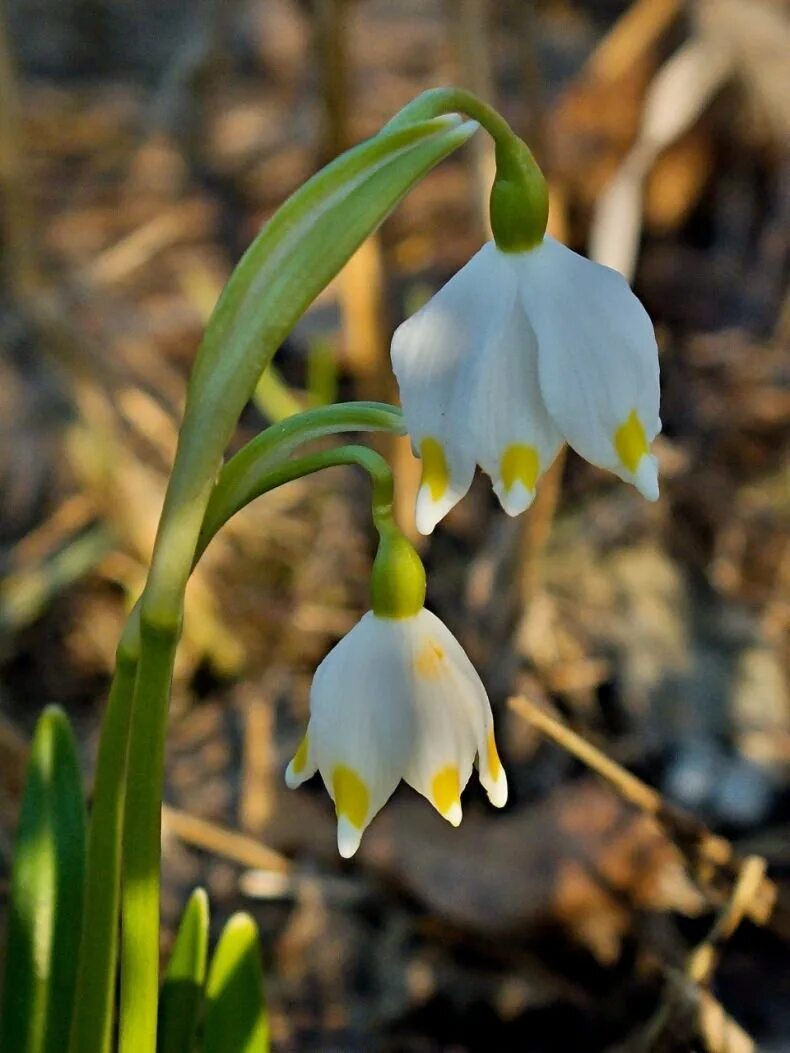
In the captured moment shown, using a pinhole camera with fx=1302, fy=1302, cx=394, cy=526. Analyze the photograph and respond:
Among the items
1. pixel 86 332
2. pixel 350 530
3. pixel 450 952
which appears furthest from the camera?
pixel 86 332

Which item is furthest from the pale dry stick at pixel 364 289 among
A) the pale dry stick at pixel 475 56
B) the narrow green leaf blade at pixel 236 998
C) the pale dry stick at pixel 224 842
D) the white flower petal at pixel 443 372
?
the white flower petal at pixel 443 372

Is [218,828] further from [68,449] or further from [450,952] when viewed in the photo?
[68,449]

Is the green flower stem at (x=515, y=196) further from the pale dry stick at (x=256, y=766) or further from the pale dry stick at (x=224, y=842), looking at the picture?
the pale dry stick at (x=256, y=766)

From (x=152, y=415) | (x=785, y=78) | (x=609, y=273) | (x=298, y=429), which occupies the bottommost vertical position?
(x=152, y=415)

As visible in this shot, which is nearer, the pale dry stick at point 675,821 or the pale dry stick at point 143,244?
the pale dry stick at point 675,821

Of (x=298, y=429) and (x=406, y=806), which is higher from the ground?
(x=298, y=429)

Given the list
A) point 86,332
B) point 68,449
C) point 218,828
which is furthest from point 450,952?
point 86,332
